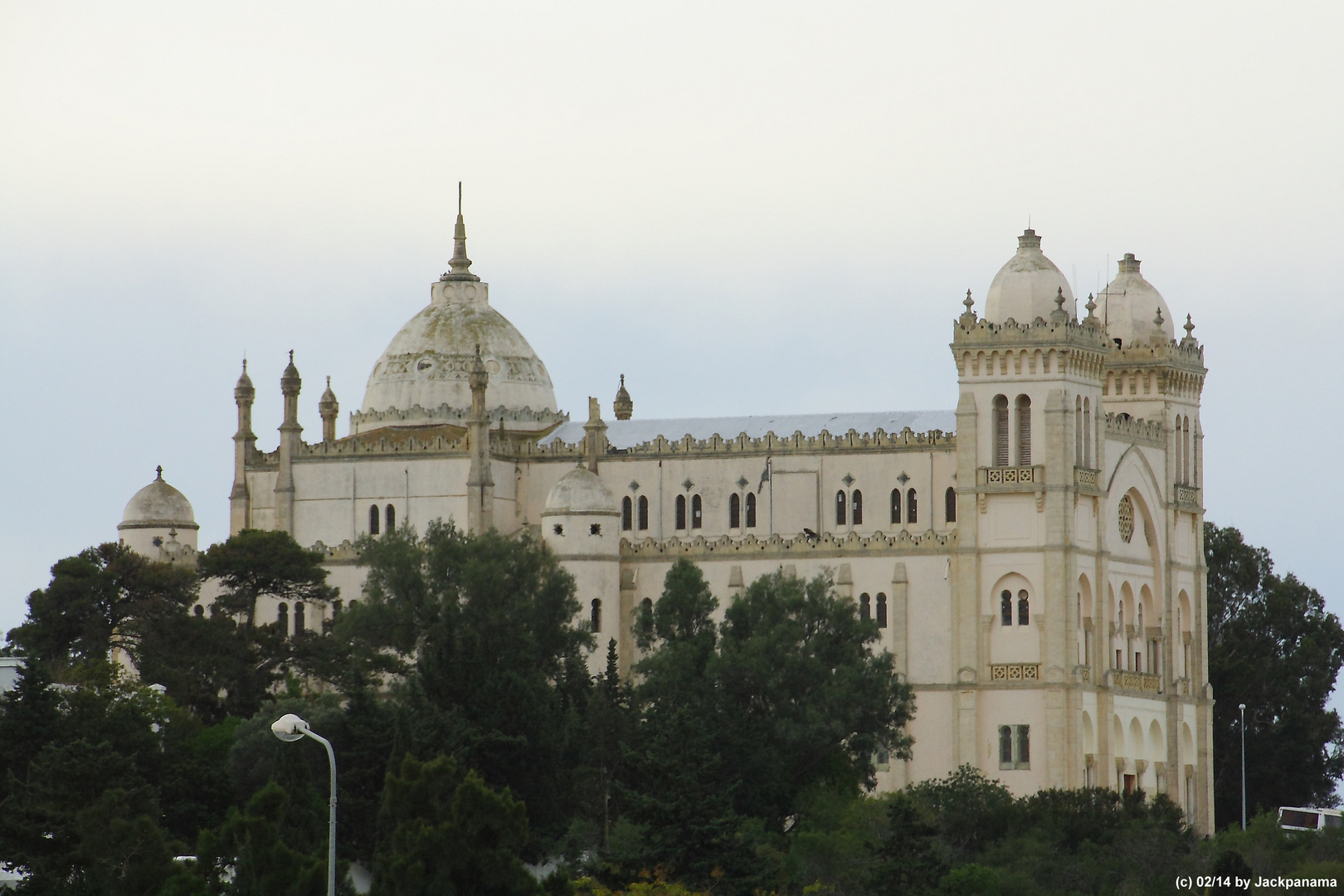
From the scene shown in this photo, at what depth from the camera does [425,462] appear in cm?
11906

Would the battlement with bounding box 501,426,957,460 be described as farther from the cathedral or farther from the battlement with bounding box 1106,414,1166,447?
the battlement with bounding box 1106,414,1166,447

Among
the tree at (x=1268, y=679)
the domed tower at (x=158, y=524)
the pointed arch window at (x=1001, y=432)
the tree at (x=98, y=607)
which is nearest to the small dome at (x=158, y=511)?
the domed tower at (x=158, y=524)

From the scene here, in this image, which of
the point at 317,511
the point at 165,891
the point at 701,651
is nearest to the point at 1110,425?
the point at 701,651

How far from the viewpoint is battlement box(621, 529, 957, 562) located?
11294 centimetres

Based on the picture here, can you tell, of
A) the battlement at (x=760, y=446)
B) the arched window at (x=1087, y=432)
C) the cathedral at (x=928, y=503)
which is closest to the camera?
the cathedral at (x=928, y=503)

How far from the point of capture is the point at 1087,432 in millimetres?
113750

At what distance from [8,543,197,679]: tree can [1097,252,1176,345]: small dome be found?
32.6 m

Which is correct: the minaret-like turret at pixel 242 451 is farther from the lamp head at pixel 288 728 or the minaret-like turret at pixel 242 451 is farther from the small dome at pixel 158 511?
the lamp head at pixel 288 728

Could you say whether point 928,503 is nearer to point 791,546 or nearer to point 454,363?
point 791,546

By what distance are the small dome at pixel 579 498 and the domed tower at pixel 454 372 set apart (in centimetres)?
726

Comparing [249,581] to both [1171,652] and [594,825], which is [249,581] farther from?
[1171,652]

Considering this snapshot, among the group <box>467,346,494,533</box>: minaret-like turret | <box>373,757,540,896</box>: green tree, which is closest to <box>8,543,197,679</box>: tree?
<box>467,346,494,533</box>: minaret-like turret

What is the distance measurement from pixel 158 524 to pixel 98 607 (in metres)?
10.2

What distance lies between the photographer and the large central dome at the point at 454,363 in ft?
401
